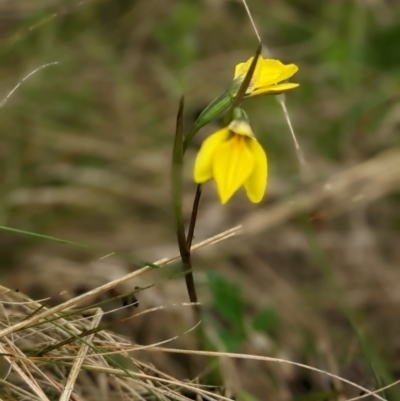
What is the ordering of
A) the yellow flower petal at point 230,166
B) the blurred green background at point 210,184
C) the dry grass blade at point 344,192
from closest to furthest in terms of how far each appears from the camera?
1. the yellow flower petal at point 230,166
2. the blurred green background at point 210,184
3. the dry grass blade at point 344,192

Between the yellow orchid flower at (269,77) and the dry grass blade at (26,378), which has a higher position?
the yellow orchid flower at (269,77)

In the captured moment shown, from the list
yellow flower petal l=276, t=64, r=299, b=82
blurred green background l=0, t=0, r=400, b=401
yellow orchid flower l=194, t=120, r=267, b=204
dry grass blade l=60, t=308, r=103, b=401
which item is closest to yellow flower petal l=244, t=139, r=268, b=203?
yellow orchid flower l=194, t=120, r=267, b=204

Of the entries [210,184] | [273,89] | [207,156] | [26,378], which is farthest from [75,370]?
[210,184]

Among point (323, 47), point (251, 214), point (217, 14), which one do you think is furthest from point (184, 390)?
point (217, 14)

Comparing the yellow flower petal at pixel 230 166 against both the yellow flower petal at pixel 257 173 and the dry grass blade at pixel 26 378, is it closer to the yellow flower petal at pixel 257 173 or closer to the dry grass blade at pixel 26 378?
the yellow flower petal at pixel 257 173

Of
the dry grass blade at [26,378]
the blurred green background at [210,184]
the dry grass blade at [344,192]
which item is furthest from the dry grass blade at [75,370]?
the dry grass blade at [344,192]

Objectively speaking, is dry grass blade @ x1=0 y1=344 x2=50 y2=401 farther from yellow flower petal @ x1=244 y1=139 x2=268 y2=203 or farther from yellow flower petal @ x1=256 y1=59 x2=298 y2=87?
yellow flower petal @ x1=256 y1=59 x2=298 y2=87

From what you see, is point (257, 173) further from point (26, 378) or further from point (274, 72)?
point (26, 378)

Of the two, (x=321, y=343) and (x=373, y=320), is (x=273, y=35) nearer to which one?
(x=373, y=320)
